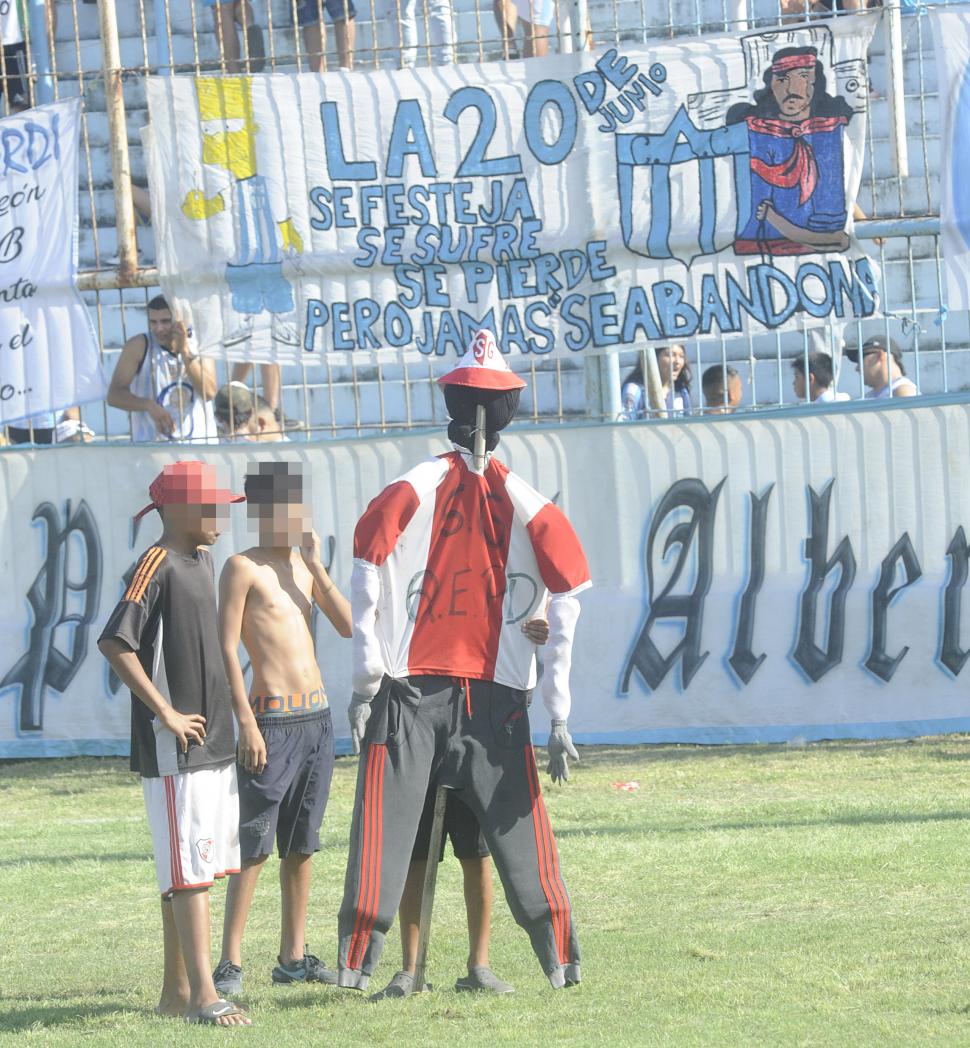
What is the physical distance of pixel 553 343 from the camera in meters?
11.0

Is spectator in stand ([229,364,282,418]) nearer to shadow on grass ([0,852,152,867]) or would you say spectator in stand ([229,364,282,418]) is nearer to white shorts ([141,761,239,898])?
shadow on grass ([0,852,152,867])

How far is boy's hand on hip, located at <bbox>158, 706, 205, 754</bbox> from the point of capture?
5477 mm

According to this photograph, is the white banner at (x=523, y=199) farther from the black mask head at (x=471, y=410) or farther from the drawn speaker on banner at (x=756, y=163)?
the black mask head at (x=471, y=410)

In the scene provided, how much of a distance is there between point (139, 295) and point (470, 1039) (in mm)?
11236

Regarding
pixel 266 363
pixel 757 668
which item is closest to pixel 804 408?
pixel 757 668

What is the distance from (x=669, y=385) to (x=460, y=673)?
5.99 m

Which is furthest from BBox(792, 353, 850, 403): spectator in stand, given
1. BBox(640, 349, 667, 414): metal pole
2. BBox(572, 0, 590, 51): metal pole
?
BBox(572, 0, 590, 51): metal pole

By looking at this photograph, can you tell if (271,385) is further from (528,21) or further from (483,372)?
(483,372)

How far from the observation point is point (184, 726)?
5496 mm

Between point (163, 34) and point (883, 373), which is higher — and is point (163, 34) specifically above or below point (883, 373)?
above

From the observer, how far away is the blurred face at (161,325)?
11.4 m

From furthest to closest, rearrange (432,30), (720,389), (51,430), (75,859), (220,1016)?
(51,430)
(432,30)
(720,389)
(75,859)
(220,1016)

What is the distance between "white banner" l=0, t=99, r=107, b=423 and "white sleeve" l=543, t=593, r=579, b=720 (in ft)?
20.6

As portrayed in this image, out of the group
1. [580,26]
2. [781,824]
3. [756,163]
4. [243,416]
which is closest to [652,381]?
[756,163]
